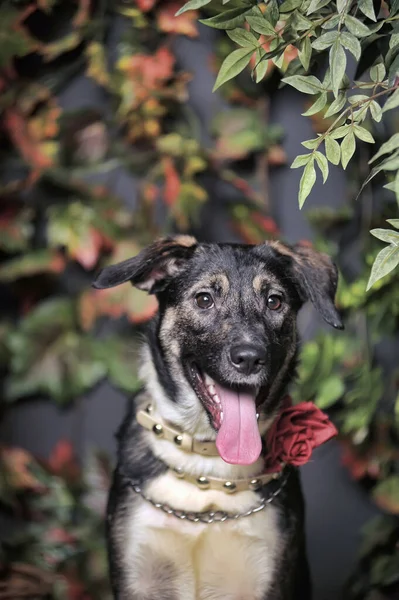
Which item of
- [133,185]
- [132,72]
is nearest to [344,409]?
[133,185]

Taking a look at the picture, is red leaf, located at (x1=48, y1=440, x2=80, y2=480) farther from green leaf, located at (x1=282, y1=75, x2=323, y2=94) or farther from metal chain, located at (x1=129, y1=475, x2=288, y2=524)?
green leaf, located at (x1=282, y1=75, x2=323, y2=94)

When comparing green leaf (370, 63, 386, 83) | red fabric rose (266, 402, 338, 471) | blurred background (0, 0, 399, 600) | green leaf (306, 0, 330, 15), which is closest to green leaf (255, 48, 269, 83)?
green leaf (306, 0, 330, 15)

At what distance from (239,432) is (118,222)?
1.46 m

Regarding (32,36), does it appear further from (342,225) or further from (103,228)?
(342,225)

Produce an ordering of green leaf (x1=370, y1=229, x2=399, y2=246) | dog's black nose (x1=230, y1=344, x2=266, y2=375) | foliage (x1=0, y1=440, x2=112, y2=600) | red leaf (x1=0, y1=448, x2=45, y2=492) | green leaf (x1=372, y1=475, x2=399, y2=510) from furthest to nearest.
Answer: red leaf (x1=0, y1=448, x2=45, y2=492) < foliage (x1=0, y1=440, x2=112, y2=600) < green leaf (x1=372, y1=475, x2=399, y2=510) < dog's black nose (x1=230, y1=344, x2=266, y2=375) < green leaf (x1=370, y1=229, x2=399, y2=246)

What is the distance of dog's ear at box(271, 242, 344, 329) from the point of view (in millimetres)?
2203

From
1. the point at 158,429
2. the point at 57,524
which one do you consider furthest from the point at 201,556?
the point at 57,524

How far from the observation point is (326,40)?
1697 mm

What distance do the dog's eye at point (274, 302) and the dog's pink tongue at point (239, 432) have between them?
26 cm

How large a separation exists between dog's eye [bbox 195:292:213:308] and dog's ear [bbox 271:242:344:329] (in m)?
0.26

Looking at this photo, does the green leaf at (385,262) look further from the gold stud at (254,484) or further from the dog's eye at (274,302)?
the gold stud at (254,484)

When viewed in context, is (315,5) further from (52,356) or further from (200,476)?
(52,356)

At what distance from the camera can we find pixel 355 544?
326 cm

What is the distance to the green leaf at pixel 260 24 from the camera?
175 cm
